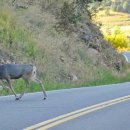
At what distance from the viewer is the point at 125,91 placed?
18000 millimetres

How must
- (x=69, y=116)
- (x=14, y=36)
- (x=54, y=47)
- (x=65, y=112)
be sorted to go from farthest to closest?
(x=54, y=47) < (x=14, y=36) < (x=65, y=112) < (x=69, y=116)

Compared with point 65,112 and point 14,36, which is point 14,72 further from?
point 14,36

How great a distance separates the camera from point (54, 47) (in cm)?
2659

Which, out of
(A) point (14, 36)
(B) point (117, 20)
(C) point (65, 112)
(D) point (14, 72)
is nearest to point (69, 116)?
(C) point (65, 112)

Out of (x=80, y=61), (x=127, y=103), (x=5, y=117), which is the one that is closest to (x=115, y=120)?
(x=5, y=117)

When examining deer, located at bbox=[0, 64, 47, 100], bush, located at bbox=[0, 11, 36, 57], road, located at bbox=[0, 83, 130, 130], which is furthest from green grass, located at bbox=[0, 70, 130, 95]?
road, located at bbox=[0, 83, 130, 130]

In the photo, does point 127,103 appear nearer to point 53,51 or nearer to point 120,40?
point 53,51

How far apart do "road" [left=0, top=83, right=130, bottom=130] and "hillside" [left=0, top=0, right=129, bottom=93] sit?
17.9 ft

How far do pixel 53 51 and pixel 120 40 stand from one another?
193ft

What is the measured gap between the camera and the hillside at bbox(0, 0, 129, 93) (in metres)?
23.3

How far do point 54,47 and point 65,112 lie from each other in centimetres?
1474

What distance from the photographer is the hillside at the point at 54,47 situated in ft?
76.6

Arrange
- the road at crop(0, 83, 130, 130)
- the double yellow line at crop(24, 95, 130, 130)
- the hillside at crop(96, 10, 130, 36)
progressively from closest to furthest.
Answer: the double yellow line at crop(24, 95, 130, 130), the road at crop(0, 83, 130, 130), the hillside at crop(96, 10, 130, 36)

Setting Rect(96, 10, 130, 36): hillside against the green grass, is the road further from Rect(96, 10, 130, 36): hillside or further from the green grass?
Rect(96, 10, 130, 36): hillside
